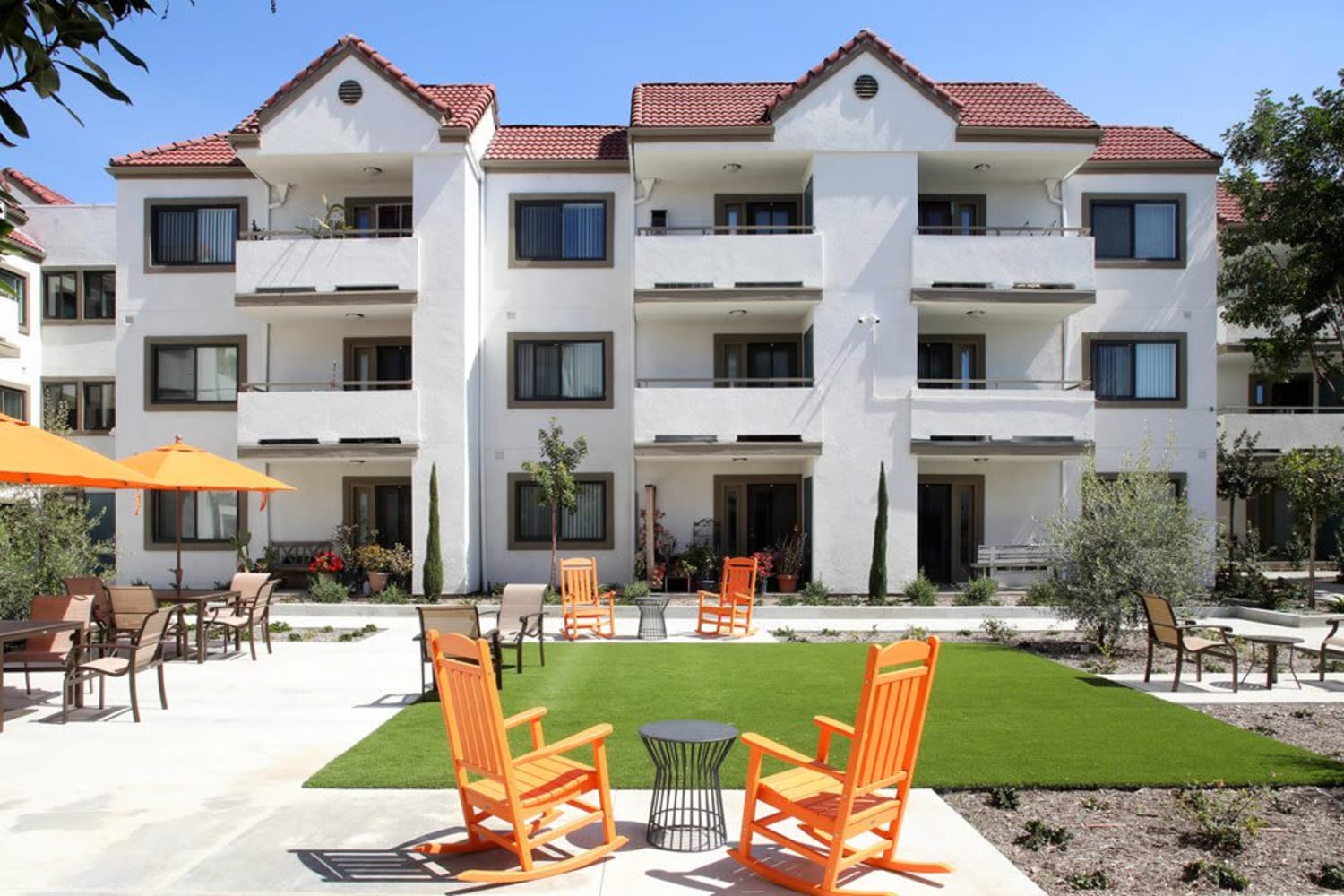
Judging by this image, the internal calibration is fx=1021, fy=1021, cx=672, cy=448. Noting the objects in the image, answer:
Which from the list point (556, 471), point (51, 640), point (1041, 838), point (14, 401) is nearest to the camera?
point (1041, 838)

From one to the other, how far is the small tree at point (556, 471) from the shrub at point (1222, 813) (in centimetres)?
1552

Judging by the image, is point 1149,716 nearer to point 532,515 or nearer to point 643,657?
point 643,657

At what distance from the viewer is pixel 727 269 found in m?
22.5

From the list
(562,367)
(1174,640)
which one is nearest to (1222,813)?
(1174,640)

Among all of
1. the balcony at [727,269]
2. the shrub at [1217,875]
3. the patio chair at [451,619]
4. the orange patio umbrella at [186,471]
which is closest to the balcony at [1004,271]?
the balcony at [727,269]

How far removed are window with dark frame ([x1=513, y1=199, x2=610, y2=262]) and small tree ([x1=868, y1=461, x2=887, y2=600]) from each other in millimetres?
8576

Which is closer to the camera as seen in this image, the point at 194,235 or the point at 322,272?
the point at 322,272

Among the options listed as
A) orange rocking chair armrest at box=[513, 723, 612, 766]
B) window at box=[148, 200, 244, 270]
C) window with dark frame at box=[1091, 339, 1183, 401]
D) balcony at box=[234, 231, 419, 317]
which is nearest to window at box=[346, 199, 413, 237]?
balcony at box=[234, 231, 419, 317]

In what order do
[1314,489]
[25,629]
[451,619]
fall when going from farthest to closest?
[1314,489], [451,619], [25,629]

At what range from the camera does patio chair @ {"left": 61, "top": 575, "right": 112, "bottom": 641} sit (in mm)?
12844

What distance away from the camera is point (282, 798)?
7.50m

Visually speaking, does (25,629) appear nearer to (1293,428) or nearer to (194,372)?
(194,372)

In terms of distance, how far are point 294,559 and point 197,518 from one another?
9.26 ft

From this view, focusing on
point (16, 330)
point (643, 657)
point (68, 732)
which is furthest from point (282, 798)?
point (16, 330)
